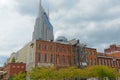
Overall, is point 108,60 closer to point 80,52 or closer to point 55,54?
point 80,52

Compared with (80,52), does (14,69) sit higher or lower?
lower

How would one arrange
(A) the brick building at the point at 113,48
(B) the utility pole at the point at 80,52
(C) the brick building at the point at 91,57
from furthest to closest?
(A) the brick building at the point at 113,48 < (C) the brick building at the point at 91,57 < (B) the utility pole at the point at 80,52

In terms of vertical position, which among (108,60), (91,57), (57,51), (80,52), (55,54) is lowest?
(108,60)

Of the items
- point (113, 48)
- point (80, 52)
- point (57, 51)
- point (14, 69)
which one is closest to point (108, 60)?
point (80, 52)

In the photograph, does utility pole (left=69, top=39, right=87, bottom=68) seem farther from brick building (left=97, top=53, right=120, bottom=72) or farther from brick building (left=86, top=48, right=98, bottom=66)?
brick building (left=97, top=53, right=120, bottom=72)

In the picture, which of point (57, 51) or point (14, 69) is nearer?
point (57, 51)

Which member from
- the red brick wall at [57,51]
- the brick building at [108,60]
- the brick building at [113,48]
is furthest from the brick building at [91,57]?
the brick building at [113,48]

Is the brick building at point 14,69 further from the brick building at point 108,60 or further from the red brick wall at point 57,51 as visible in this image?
the brick building at point 108,60

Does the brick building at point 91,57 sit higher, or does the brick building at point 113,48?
the brick building at point 113,48

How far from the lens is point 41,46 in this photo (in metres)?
65.9

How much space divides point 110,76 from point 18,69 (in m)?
31.0

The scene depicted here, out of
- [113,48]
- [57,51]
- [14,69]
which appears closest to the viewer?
[57,51]

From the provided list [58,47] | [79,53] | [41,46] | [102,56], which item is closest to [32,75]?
[41,46]

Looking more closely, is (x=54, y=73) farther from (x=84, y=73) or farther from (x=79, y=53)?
(x=79, y=53)
